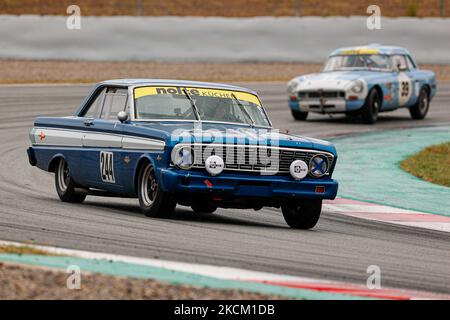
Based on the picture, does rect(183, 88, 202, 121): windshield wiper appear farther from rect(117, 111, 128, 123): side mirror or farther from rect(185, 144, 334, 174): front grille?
rect(185, 144, 334, 174): front grille

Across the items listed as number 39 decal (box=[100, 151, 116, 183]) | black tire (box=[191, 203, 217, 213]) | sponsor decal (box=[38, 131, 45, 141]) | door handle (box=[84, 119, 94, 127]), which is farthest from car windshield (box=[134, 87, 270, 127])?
sponsor decal (box=[38, 131, 45, 141])

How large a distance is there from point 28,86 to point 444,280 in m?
Answer: 18.0

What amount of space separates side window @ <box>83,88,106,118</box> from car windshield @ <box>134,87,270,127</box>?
0.69 metres

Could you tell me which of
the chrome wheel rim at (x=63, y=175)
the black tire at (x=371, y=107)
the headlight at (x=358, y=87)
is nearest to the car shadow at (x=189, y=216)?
the chrome wheel rim at (x=63, y=175)

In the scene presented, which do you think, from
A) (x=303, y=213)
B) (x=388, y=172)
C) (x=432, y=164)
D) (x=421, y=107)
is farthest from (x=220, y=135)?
(x=421, y=107)

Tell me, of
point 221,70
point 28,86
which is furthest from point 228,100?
point 221,70

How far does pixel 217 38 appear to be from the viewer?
2962cm

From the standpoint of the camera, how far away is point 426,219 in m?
11.4

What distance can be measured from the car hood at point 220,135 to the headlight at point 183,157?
0.06 metres

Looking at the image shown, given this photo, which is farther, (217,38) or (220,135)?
(217,38)

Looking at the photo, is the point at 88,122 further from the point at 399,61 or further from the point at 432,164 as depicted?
the point at 399,61

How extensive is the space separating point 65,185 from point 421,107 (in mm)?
12792

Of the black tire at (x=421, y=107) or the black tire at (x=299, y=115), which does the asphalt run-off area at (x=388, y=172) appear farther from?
the black tire at (x=421, y=107)
